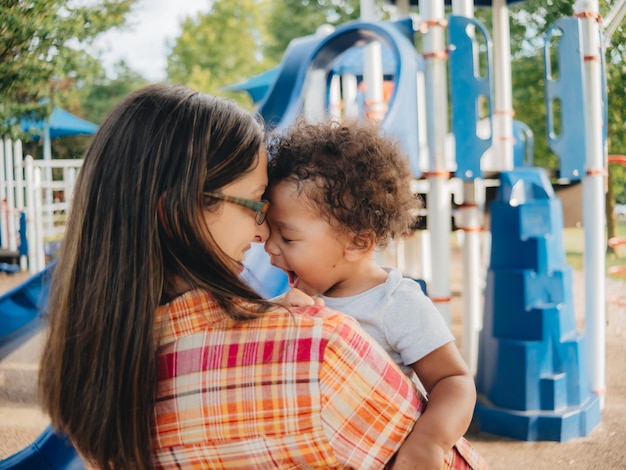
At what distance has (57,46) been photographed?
2299 mm

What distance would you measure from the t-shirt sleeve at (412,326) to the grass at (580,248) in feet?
7.82

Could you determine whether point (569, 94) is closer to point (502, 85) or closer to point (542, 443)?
point (502, 85)

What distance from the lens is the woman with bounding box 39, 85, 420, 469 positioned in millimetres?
1010

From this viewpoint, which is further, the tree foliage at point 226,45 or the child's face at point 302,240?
the tree foliage at point 226,45

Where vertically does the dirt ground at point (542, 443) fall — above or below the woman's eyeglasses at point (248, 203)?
below

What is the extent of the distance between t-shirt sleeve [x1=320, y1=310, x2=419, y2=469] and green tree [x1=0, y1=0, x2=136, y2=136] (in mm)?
1495

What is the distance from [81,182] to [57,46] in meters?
1.38

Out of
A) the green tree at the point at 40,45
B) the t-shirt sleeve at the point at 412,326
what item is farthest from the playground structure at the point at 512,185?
the t-shirt sleeve at the point at 412,326

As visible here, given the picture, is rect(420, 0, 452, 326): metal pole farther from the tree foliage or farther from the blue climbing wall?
the tree foliage

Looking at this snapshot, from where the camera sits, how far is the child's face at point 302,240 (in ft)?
4.98

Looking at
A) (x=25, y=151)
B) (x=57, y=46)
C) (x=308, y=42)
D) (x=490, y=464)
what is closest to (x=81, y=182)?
(x=57, y=46)

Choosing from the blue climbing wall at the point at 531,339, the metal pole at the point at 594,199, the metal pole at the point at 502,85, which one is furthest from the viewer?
the metal pole at the point at 502,85

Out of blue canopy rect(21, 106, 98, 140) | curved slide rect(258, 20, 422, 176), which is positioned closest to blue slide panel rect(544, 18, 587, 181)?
curved slide rect(258, 20, 422, 176)

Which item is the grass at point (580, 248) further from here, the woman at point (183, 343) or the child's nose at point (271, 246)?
the woman at point (183, 343)
